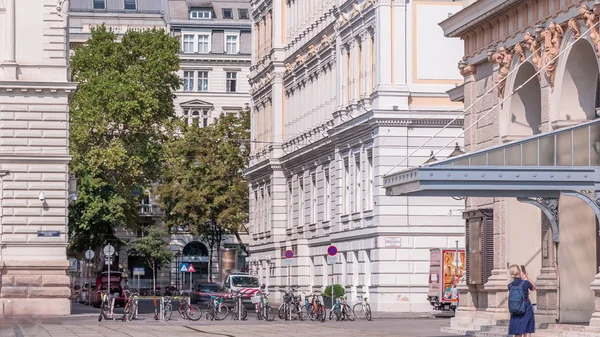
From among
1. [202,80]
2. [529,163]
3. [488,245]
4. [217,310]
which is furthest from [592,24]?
[202,80]

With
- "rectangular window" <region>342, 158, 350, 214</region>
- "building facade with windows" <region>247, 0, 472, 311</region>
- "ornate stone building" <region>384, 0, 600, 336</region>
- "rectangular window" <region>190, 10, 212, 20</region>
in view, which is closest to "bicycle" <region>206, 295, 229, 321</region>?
"building facade with windows" <region>247, 0, 472, 311</region>

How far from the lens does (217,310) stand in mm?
52969

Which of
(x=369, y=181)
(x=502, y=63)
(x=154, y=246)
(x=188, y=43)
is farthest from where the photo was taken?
(x=188, y=43)

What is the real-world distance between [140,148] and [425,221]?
30.1 m

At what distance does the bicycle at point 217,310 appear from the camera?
52844 millimetres

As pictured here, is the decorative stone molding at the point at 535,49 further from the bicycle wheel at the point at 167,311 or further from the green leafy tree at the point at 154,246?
the green leafy tree at the point at 154,246

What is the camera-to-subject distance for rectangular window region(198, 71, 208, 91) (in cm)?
12888

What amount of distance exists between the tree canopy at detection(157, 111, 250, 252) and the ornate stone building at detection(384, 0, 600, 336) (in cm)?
5856

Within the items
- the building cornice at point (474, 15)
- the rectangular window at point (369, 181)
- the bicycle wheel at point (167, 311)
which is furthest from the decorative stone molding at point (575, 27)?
the rectangular window at point (369, 181)

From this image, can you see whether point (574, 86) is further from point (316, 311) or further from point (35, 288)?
point (35, 288)

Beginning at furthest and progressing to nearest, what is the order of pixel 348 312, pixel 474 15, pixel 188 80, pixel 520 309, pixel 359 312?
pixel 188 80 → pixel 359 312 → pixel 348 312 → pixel 474 15 → pixel 520 309

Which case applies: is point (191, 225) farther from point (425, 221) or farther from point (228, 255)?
point (425, 221)

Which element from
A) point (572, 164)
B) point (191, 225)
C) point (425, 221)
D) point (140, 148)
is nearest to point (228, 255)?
point (191, 225)

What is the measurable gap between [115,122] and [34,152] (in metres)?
33.0
